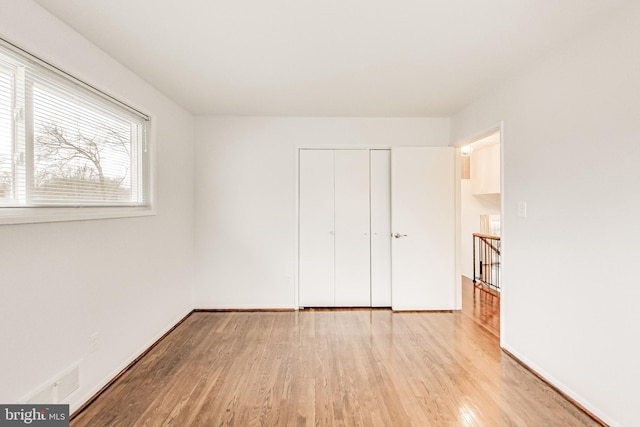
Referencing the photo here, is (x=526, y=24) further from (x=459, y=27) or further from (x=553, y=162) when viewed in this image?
(x=553, y=162)

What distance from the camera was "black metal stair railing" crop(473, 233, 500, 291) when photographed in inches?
190

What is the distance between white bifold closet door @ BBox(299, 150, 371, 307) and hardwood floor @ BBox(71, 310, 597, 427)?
25.0 inches

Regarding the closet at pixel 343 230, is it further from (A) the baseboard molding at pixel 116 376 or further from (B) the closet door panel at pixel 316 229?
(A) the baseboard molding at pixel 116 376

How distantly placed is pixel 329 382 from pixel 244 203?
2.34 m

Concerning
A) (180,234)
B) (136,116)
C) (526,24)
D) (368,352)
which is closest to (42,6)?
(136,116)

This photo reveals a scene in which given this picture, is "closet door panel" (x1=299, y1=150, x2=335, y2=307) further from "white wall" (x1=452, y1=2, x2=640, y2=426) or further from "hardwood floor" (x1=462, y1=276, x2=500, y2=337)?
"white wall" (x1=452, y1=2, x2=640, y2=426)

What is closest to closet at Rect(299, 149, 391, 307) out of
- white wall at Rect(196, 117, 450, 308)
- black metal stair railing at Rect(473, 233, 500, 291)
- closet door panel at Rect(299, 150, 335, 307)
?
closet door panel at Rect(299, 150, 335, 307)

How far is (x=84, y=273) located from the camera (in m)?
1.96

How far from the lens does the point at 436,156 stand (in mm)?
3666

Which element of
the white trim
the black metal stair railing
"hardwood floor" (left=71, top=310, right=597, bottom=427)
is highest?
the black metal stair railing

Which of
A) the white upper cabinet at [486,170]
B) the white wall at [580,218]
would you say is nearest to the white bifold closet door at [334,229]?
the white wall at [580,218]

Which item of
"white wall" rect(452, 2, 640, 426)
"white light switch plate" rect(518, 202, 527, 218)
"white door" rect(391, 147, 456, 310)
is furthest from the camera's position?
"white door" rect(391, 147, 456, 310)

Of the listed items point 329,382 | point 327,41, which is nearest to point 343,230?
point 329,382

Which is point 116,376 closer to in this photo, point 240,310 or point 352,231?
point 240,310
